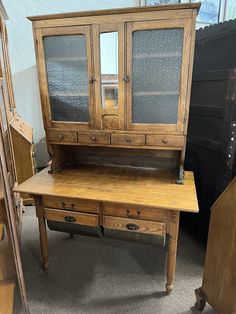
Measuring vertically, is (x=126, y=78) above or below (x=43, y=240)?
above

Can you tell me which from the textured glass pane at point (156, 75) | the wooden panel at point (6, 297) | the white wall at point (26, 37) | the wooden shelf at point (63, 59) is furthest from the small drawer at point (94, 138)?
the white wall at point (26, 37)

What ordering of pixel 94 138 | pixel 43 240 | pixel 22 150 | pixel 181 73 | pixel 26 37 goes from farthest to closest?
pixel 26 37, pixel 22 150, pixel 43 240, pixel 94 138, pixel 181 73

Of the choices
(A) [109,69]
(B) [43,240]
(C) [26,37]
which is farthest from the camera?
(C) [26,37]

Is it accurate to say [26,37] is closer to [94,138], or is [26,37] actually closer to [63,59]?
[63,59]

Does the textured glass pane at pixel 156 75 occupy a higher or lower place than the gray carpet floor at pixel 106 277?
higher

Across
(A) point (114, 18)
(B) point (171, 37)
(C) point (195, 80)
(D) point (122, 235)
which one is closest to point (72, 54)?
(A) point (114, 18)

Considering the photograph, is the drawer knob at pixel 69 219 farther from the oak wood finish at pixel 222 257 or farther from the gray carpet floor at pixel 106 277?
the oak wood finish at pixel 222 257

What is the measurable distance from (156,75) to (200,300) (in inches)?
57.4

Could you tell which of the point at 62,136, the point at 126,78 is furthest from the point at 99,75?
the point at 62,136

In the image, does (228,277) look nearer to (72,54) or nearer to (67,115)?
(67,115)

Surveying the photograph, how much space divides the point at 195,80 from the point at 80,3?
2.23 meters

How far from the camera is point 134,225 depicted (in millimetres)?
1451

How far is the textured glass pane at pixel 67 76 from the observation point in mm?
1495

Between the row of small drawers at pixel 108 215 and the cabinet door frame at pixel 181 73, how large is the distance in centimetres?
53
